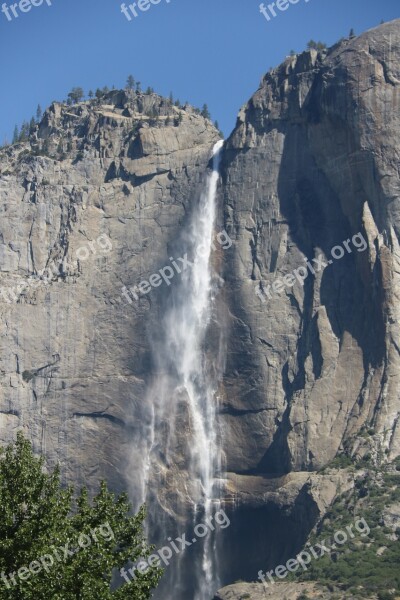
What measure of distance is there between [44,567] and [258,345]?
61.8 metres

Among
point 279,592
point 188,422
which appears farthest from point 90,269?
point 279,592

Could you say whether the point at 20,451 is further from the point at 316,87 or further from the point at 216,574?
the point at 316,87

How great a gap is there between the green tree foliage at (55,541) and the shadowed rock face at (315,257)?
49832 millimetres

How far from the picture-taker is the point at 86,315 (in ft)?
365

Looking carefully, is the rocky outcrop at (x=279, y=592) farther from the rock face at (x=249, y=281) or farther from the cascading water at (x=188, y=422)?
the cascading water at (x=188, y=422)

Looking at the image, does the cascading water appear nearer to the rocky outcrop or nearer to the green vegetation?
the rocky outcrop

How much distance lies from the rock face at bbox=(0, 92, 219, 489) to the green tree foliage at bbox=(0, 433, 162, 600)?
58.4 m

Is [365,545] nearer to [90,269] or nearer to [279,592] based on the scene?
[279,592]

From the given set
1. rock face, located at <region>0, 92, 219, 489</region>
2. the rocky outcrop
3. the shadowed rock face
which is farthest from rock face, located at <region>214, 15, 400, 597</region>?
the rocky outcrop

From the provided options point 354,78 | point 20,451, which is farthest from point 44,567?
point 354,78

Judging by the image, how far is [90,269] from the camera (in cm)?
11231

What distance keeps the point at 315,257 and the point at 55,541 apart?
6237 centimetres

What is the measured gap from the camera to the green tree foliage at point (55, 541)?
45.2 metres

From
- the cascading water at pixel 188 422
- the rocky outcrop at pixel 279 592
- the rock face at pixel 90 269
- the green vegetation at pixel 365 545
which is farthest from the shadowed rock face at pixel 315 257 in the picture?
the rocky outcrop at pixel 279 592
